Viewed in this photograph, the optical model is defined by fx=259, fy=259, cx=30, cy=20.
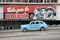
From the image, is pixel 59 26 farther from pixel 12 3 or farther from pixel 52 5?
pixel 12 3

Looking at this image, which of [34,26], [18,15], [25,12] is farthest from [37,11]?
[34,26]

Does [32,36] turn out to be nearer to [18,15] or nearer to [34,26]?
[34,26]

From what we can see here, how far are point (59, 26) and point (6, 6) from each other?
9.33 metres

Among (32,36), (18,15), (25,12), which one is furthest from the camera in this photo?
(25,12)

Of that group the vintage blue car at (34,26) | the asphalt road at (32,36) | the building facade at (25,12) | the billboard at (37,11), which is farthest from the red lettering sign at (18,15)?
the asphalt road at (32,36)

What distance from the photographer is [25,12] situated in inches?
1670

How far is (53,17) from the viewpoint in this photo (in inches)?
1677

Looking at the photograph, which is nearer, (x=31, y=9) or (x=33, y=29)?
Result: (x=33, y=29)

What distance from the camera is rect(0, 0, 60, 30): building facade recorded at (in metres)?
42.1

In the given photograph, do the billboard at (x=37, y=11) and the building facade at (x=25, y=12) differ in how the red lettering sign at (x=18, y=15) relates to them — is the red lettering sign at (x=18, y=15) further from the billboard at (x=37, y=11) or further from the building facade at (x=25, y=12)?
the billboard at (x=37, y=11)

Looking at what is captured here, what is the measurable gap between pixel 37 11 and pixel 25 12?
1976 millimetres

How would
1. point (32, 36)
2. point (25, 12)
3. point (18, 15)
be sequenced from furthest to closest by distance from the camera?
point (25, 12), point (18, 15), point (32, 36)

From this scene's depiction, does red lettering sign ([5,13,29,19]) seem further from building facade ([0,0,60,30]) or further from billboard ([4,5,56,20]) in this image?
billboard ([4,5,56,20])

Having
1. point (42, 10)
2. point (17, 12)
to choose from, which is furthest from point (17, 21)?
point (42, 10)
